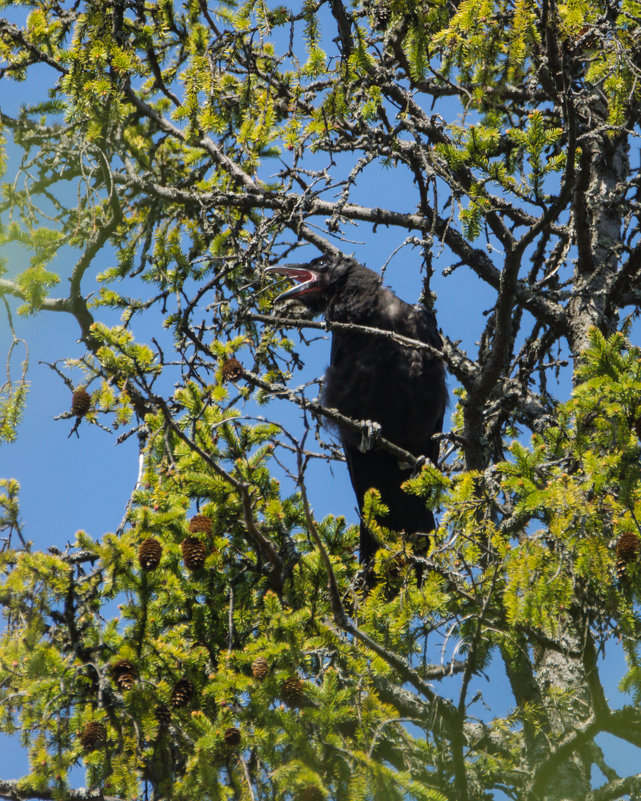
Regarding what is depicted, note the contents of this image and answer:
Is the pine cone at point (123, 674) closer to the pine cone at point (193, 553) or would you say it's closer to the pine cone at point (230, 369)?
the pine cone at point (193, 553)

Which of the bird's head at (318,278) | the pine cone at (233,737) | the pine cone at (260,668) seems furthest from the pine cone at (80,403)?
the bird's head at (318,278)

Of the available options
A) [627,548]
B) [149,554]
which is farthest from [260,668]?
[627,548]

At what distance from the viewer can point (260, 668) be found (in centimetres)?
273

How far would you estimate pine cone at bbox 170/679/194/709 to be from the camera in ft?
9.42

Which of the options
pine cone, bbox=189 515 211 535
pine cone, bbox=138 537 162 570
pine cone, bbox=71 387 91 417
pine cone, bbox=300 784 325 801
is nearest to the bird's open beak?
pine cone, bbox=71 387 91 417

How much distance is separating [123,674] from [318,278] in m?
3.72

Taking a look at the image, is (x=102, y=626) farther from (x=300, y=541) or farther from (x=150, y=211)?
(x=150, y=211)

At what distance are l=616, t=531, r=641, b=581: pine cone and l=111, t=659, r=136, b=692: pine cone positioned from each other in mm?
1698

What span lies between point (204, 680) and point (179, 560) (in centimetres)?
61

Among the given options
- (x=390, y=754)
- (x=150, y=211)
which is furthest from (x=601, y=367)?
(x=150, y=211)

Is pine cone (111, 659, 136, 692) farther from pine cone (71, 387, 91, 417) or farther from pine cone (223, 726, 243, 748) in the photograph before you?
pine cone (71, 387, 91, 417)

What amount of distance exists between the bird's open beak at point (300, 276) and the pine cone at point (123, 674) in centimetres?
346

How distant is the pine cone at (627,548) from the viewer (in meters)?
2.48

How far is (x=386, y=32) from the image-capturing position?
4539 mm
